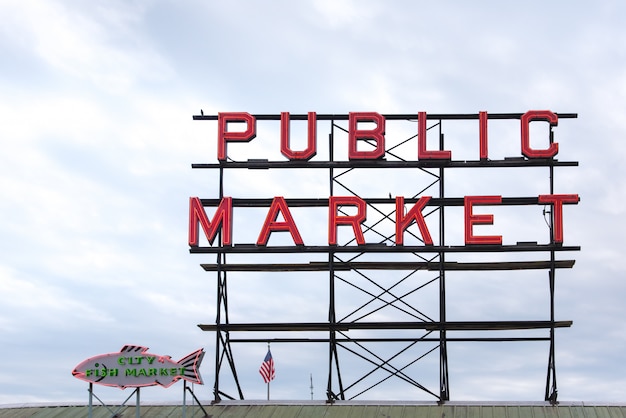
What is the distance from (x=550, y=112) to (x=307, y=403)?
16005 mm

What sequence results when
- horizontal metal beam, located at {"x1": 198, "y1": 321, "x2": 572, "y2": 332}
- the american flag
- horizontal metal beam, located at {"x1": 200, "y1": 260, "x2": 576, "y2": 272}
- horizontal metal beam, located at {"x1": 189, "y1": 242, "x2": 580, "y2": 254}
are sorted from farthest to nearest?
1. the american flag
2. horizontal metal beam, located at {"x1": 200, "y1": 260, "x2": 576, "y2": 272}
3. horizontal metal beam, located at {"x1": 189, "y1": 242, "x2": 580, "y2": 254}
4. horizontal metal beam, located at {"x1": 198, "y1": 321, "x2": 572, "y2": 332}

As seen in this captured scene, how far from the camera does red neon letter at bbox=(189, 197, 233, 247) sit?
156ft

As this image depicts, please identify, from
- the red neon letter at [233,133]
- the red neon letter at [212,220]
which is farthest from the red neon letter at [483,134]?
the red neon letter at [212,220]

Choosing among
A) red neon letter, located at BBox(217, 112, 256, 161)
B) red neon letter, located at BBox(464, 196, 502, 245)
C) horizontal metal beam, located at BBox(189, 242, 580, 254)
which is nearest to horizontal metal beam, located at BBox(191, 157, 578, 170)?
red neon letter, located at BBox(217, 112, 256, 161)

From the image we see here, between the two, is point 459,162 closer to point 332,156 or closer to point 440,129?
point 440,129

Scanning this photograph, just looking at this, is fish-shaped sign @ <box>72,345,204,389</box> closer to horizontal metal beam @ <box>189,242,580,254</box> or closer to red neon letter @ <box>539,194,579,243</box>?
horizontal metal beam @ <box>189,242,580,254</box>

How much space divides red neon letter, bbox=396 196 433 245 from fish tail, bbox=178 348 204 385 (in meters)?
9.63

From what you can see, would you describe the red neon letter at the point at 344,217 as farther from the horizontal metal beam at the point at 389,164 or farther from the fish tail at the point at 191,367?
the fish tail at the point at 191,367

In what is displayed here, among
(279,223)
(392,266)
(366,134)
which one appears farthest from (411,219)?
(279,223)

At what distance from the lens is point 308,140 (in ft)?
159

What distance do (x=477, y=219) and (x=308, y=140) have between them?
25.7 ft

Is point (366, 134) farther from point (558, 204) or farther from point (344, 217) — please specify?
point (558, 204)

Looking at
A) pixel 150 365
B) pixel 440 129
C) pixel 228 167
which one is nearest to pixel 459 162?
pixel 440 129

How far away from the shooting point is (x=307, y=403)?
46.3m
